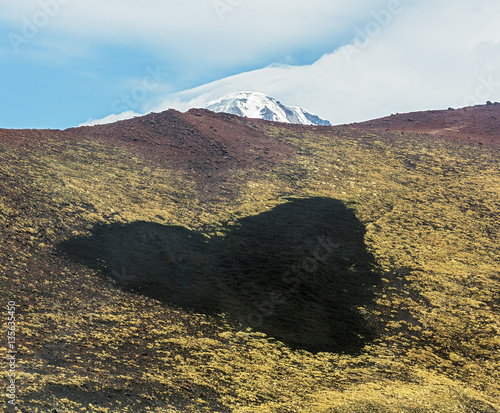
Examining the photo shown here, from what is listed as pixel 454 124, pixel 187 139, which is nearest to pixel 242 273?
pixel 187 139

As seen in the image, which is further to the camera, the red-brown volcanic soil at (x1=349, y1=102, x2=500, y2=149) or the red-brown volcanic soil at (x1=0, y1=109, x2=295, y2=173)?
the red-brown volcanic soil at (x1=349, y1=102, x2=500, y2=149)

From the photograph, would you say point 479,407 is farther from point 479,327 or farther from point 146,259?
point 146,259

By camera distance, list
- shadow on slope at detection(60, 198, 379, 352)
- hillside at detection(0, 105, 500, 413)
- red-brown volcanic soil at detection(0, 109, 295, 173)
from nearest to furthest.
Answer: hillside at detection(0, 105, 500, 413), shadow on slope at detection(60, 198, 379, 352), red-brown volcanic soil at detection(0, 109, 295, 173)

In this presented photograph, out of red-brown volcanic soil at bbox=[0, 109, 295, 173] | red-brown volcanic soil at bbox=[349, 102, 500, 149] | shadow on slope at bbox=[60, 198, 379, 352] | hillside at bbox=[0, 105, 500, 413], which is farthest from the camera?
red-brown volcanic soil at bbox=[349, 102, 500, 149]

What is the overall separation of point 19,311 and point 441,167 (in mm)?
37486

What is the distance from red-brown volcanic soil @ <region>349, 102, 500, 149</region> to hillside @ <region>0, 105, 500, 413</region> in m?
6.32

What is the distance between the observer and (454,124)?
50781 mm

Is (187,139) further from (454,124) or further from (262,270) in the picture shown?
(454,124)

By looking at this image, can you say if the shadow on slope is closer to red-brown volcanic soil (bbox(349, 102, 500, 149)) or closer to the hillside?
the hillside

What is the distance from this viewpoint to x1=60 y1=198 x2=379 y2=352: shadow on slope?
19484mm

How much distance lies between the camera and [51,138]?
32781mm

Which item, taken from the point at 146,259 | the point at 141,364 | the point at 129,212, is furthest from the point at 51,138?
the point at 141,364

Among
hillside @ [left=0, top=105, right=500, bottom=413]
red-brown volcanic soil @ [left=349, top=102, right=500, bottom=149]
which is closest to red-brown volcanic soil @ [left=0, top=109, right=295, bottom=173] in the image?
hillside @ [left=0, top=105, right=500, bottom=413]

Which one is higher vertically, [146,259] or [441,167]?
[441,167]
